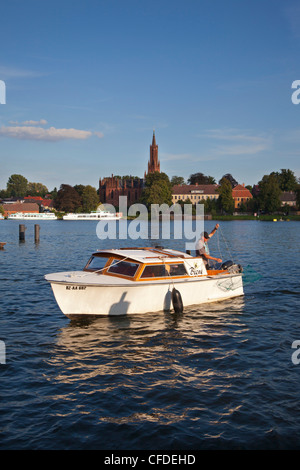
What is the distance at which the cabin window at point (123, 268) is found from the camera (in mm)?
15414

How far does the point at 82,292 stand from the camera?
1435cm

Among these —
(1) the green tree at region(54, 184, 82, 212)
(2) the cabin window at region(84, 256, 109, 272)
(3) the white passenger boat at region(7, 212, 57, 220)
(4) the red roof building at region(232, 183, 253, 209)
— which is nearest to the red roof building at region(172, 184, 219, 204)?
(4) the red roof building at region(232, 183, 253, 209)

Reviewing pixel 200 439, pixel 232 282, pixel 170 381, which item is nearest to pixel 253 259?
pixel 232 282

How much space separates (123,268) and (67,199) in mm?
154378

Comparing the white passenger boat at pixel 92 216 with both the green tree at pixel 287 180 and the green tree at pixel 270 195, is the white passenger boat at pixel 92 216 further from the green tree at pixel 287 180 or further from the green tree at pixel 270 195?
the green tree at pixel 287 180

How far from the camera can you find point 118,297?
1473cm

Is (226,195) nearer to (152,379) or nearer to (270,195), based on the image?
(270,195)

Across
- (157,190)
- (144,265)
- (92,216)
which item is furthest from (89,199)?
(144,265)

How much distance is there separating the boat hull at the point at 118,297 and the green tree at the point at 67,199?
505ft

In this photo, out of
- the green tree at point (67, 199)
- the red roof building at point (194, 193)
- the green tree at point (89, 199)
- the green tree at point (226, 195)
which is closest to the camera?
the green tree at point (226, 195)

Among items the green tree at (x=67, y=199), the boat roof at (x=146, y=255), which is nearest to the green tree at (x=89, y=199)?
the green tree at (x=67, y=199)

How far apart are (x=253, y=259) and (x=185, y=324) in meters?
21.8

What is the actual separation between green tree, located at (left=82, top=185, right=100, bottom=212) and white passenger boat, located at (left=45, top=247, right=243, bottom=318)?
159 meters

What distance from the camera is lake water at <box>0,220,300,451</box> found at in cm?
789
